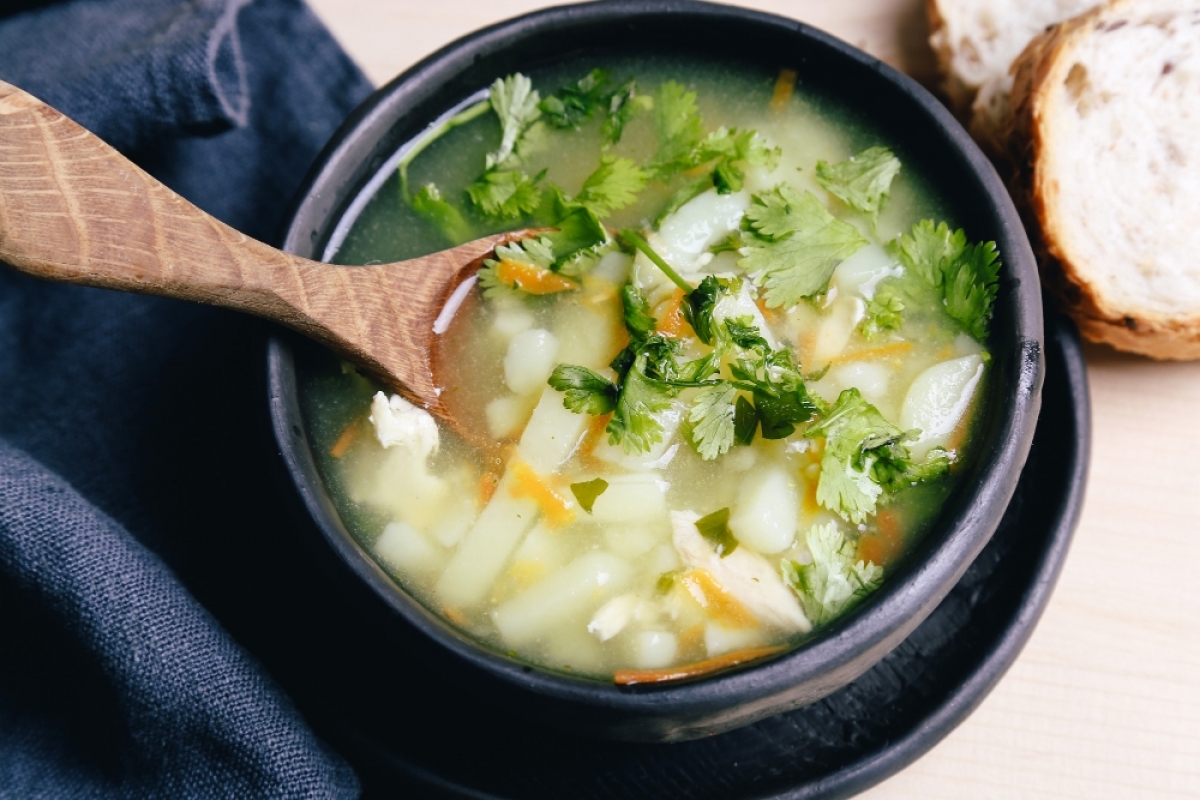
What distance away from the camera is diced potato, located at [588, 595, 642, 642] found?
5.37 feet

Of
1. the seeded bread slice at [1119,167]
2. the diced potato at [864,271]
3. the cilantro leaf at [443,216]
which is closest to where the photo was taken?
the diced potato at [864,271]

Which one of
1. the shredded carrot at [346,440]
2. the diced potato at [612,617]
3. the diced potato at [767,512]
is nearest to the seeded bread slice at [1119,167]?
the diced potato at [767,512]

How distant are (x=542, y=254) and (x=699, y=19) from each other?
554mm

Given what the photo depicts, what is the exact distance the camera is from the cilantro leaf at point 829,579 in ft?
5.29

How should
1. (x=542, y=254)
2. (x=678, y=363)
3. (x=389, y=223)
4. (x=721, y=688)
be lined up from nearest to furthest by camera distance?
(x=721, y=688), (x=678, y=363), (x=542, y=254), (x=389, y=223)

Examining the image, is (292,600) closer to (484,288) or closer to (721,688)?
(484,288)

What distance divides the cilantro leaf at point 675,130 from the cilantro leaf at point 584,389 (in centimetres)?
47

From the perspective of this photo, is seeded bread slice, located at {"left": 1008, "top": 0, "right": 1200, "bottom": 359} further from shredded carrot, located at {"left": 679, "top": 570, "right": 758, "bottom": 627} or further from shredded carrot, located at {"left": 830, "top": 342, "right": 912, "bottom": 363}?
shredded carrot, located at {"left": 679, "top": 570, "right": 758, "bottom": 627}

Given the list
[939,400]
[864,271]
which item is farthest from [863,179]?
[939,400]

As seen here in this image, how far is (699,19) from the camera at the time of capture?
197cm

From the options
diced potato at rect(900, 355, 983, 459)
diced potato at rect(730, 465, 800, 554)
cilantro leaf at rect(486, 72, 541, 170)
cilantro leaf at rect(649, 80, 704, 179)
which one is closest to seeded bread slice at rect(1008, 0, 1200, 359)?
diced potato at rect(900, 355, 983, 459)

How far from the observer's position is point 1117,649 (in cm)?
201

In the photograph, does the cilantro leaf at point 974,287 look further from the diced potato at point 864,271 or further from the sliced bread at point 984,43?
the sliced bread at point 984,43

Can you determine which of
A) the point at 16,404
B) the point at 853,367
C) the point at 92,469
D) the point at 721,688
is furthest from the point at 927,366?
the point at 16,404
